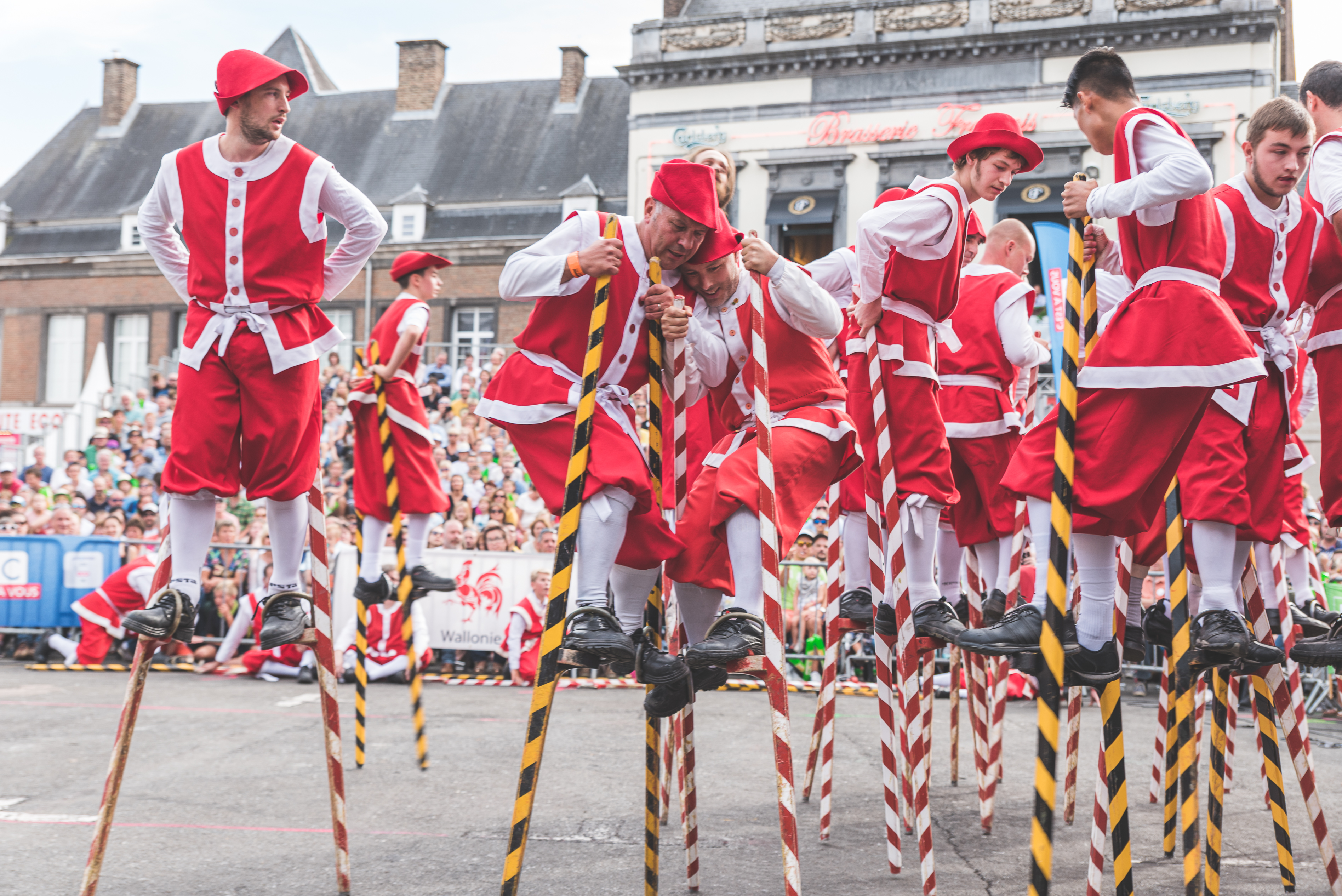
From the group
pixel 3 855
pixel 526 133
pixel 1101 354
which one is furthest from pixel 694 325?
pixel 526 133

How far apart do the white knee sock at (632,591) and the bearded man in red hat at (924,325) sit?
1.31 m

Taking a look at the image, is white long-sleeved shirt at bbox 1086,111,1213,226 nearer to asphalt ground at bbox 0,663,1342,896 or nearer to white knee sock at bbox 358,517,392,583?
asphalt ground at bbox 0,663,1342,896

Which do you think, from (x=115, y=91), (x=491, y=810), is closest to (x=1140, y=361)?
(x=491, y=810)

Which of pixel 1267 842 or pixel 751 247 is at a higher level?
pixel 751 247

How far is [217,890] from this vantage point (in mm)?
4387

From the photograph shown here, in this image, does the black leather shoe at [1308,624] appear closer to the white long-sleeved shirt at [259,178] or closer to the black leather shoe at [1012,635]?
the black leather shoe at [1012,635]

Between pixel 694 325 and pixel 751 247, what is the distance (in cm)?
51

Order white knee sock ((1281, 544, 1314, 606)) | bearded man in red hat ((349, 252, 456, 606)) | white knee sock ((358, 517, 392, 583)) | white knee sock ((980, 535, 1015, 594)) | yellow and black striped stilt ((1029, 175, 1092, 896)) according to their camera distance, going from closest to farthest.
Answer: yellow and black striped stilt ((1029, 175, 1092, 896)) → white knee sock ((980, 535, 1015, 594)) → white knee sock ((1281, 544, 1314, 606)) → bearded man in red hat ((349, 252, 456, 606)) → white knee sock ((358, 517, 392, 583))

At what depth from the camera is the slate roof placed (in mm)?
38469

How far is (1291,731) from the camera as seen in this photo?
16.5 ft

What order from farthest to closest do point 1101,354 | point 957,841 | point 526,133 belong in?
point 526,133 → point 957,841 → point 1101,354

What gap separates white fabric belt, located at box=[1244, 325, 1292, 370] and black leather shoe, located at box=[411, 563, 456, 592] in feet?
15.7

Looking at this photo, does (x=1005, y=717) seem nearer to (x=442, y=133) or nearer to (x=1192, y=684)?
(x=1192, y=684)

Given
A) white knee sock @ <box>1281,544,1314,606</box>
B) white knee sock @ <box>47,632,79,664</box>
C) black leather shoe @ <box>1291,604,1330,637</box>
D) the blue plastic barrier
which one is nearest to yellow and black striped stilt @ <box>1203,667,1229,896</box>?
black leather shoe @ <box>1291,604,1330,637</box>
